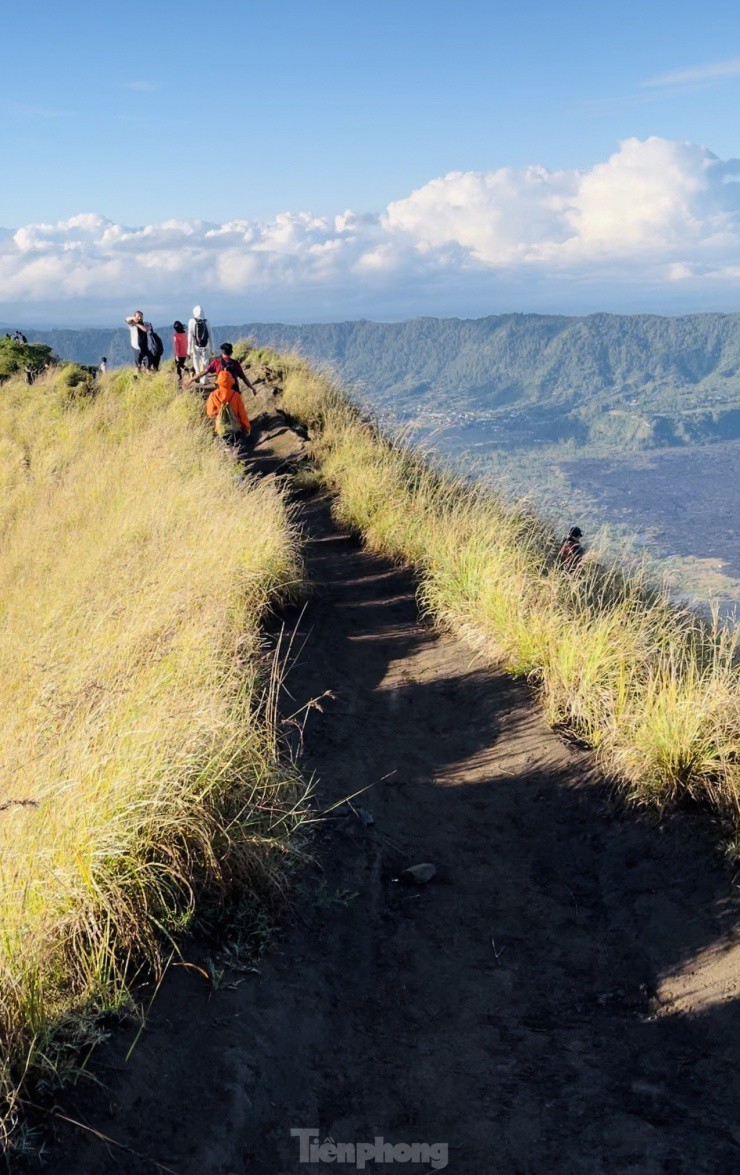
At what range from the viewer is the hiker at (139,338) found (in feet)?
64.2

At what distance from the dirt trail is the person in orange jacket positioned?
8.06m

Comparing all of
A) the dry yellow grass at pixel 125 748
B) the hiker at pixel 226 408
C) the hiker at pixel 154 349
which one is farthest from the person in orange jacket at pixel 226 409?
the hiker at pixel 154 349

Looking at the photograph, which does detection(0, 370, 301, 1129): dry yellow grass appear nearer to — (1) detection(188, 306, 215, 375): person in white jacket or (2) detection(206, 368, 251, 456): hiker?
(2) detection(206, 368, 251, 456): hiker

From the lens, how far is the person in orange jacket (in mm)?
13266

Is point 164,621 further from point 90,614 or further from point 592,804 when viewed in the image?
point 592,804

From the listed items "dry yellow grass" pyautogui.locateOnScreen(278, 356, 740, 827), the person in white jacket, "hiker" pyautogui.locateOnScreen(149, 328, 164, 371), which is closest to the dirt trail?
"dry yellow grass" pyautogui.locateOnScreen(278, 356, 740, 827)

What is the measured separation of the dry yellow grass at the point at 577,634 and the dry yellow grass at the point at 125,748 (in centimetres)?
193

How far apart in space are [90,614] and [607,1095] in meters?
4.62

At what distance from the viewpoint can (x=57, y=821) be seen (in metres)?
3.51

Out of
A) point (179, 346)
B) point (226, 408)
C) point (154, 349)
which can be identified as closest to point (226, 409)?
point (226, 408)

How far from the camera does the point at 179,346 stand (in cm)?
1988

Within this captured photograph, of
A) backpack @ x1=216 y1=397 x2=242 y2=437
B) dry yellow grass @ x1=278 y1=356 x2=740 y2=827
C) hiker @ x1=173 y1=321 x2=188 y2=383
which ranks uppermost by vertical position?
hiker @ x1=173 y1=321 x2=188 y2=383

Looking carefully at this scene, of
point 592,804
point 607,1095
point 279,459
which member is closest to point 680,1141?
point 607,1095

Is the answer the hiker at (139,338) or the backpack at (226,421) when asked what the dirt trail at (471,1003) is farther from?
the hiker at (139,338)
